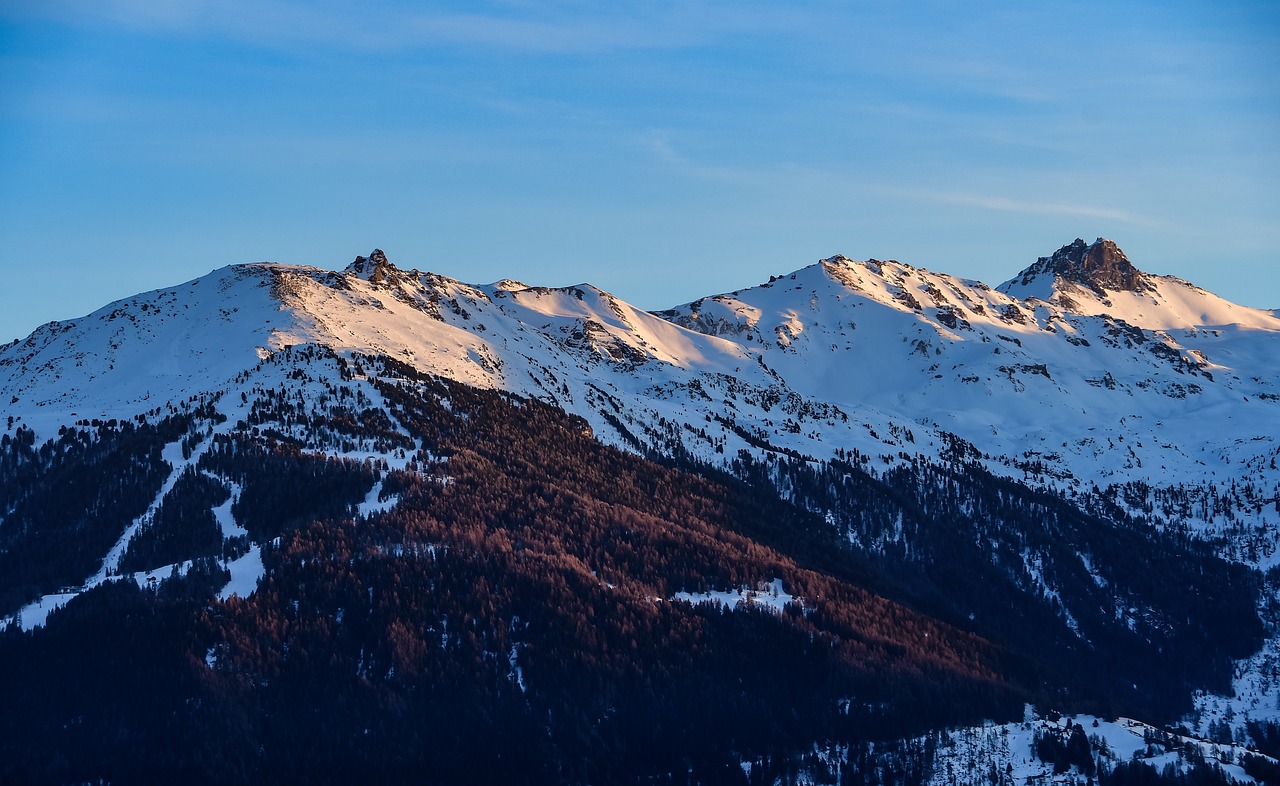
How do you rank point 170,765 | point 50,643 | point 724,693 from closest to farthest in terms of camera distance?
point 170,765
point 50,643
point 724,693

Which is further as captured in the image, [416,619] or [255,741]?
[416,619]

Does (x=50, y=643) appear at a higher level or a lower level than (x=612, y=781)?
higher

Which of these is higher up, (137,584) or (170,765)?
(137,584)

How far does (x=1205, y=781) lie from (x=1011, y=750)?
75.5ft

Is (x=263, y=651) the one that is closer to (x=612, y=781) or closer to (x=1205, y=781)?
(x=612, y=781)

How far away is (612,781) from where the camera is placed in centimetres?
18300

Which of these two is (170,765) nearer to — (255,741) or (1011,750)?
(255,741)

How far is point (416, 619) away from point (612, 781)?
3430cm

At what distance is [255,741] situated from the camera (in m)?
181

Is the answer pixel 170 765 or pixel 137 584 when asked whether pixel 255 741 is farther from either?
pixel 137 584

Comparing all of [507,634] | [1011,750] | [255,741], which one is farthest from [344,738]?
[1011,750]

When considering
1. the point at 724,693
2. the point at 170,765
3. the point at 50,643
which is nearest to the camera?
the point at 170,765

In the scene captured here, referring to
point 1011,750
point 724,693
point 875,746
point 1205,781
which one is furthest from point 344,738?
point 1205,781

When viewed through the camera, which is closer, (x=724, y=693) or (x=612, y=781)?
(x=612, y=781)
